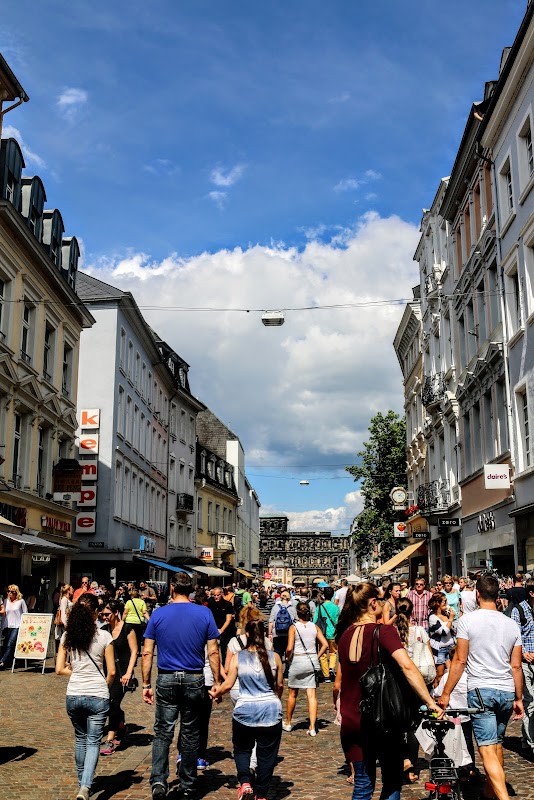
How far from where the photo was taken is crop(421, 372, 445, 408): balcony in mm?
32688

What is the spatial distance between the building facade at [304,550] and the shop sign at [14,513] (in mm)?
119812

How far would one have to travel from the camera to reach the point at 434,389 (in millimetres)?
33906

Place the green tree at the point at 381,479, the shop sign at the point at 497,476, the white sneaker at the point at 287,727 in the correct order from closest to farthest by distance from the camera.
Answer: the white sneaker at the point at 287,727 → the shop sign at the point at 497,476 → the green tree at the point at 381,479

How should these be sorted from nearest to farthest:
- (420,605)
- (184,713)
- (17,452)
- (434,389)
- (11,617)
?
1. (184,713)
2. (420,605)
3. (11,617)
4. (17,452)
5. (434,389)

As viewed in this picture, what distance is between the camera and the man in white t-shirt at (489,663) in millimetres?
7031

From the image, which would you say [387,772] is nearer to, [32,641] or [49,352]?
[32,641]

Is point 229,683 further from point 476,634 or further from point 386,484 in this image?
point 386,484

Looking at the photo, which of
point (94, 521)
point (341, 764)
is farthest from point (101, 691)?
point (94, 521)

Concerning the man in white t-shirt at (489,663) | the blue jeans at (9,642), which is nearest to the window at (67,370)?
the blue jeans at (9,642)

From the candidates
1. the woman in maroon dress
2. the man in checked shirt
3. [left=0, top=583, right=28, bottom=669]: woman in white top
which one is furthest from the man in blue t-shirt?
[left=0, top=583, right=28, bottom=669]: woman in white top

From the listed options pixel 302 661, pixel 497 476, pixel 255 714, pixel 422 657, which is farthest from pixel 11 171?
pixel 255 714

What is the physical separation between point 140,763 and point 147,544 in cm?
3247

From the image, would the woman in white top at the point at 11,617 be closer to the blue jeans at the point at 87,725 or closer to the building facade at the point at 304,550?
the blue jeans at the point at 87,725

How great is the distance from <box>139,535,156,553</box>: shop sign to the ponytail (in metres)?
32.2
